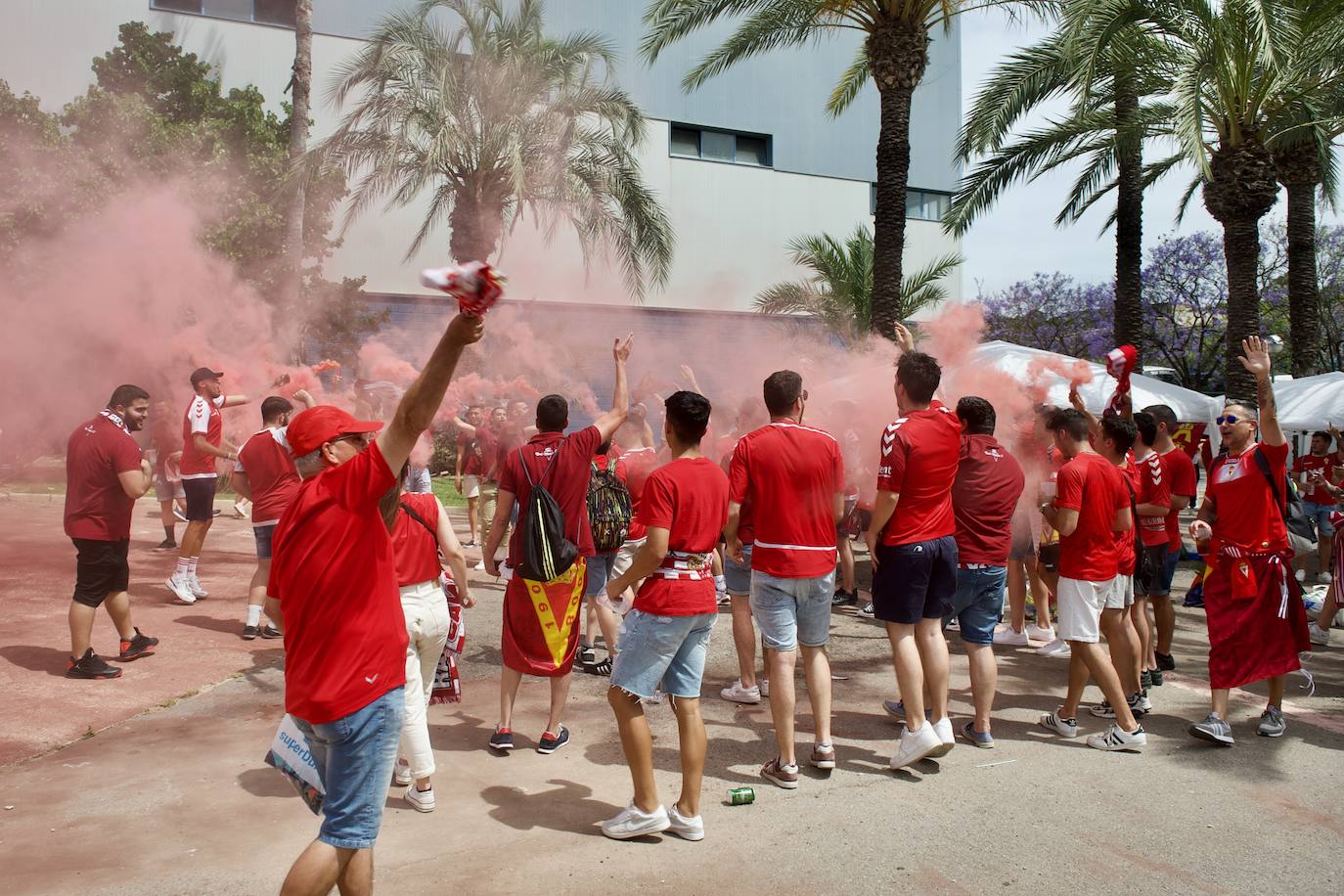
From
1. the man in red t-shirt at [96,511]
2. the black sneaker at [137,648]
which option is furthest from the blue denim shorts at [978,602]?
the black sneaker at [137,648]

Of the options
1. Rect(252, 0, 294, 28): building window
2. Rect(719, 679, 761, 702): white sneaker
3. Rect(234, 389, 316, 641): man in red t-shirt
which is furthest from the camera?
Rect(252, 0, 294, 28): building window

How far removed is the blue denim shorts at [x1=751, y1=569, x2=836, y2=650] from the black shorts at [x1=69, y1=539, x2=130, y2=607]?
4.29 m

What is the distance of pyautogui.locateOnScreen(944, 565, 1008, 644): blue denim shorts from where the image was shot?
513 cm

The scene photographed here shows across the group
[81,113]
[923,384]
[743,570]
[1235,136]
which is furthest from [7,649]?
[1235,136]

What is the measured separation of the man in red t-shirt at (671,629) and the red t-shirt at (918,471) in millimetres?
1174

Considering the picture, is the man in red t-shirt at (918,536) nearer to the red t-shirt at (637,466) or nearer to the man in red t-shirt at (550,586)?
the man in red t-shirt at (550,586)

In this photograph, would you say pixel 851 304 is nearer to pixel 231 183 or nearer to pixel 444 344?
pixel 231 183

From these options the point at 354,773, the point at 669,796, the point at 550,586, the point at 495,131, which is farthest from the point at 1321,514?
the point at 495,131

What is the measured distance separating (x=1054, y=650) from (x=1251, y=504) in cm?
235

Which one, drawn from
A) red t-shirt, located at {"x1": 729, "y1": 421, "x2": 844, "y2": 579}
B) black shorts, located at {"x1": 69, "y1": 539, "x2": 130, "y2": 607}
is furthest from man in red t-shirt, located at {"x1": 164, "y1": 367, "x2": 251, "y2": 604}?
red t-shirt, located at {"x1": 729, "y1": 421, "x2": 844, "y2": 579}

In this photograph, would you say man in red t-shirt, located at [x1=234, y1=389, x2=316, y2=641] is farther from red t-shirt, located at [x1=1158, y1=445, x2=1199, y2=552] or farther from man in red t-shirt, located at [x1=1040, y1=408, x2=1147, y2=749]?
red t-shirt, located at [x1=1158, y1=445, x2=1199, y2=552]

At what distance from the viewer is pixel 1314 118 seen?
14.0 metres

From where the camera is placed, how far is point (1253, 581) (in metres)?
5.23

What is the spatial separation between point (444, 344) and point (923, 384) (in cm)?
315
